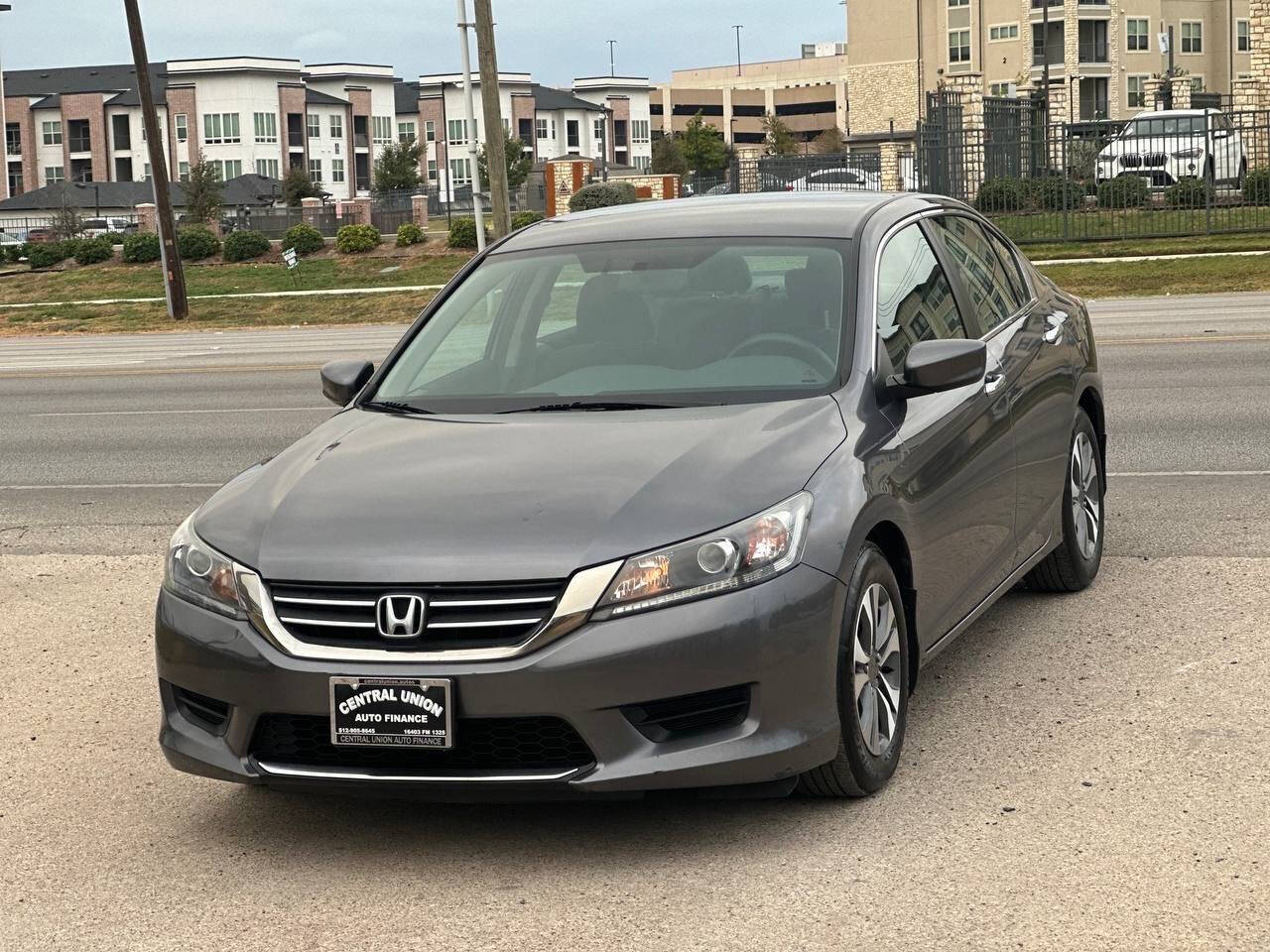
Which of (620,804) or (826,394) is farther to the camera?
(826,394)

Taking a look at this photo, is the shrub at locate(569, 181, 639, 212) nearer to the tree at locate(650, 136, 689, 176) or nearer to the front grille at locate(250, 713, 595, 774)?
the front grille at locate(250, 713, 595, 774)

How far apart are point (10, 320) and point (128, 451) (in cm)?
2627

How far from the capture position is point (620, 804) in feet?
16.5

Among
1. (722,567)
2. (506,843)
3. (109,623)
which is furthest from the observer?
(109,623)

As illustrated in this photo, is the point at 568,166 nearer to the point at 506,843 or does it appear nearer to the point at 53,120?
the point at 506,843

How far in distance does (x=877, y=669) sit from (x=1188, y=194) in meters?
32.6

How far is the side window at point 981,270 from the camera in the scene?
6703 mm

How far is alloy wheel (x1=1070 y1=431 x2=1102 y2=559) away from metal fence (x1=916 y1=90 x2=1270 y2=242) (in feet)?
93.7

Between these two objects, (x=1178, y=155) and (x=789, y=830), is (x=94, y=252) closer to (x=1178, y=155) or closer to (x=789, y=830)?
(x=1178, y=155)

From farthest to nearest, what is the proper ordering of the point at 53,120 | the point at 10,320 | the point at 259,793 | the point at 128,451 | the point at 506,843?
Answer: the point at 53,120, the point at 10,320, the point at 128,451, the point at 259,793, the point at 506,843

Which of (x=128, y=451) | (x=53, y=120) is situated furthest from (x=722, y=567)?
(x=53, y=120)

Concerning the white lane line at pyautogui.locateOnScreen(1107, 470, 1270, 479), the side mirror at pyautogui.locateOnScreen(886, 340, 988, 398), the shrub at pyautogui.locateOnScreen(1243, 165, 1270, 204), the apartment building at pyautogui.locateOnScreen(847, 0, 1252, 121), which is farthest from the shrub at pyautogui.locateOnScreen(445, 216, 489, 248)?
the apartment building at pyautogui.locateOnScreen(847, 0, 1252, 121)

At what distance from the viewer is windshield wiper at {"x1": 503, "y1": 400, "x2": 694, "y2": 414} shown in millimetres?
5426

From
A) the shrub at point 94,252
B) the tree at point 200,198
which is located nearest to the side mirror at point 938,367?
the shrub at point 94,252
